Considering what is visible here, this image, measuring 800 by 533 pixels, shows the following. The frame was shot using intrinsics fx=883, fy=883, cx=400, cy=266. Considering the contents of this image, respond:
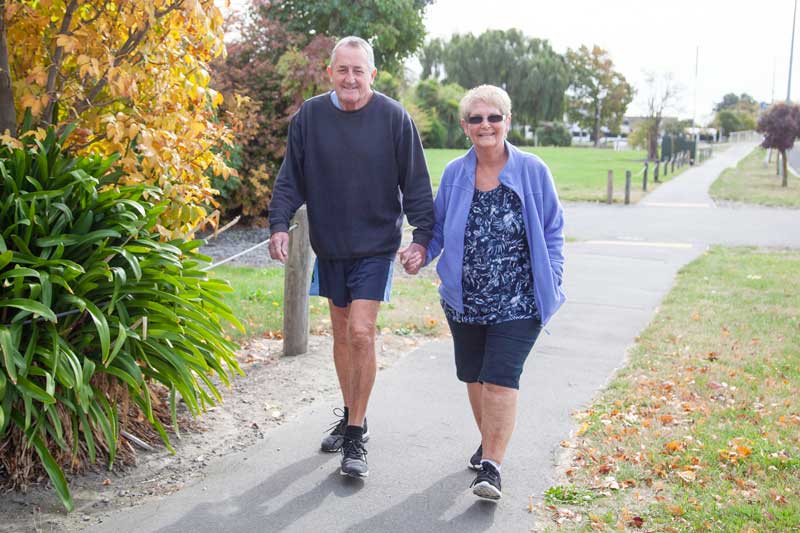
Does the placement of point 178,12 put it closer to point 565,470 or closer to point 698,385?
point 565,470

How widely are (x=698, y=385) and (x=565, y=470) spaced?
1901mm

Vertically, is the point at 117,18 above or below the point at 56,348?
above

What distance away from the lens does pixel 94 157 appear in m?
4.82

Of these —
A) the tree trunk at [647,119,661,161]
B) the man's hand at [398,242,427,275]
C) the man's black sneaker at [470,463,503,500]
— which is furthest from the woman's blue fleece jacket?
the tree trunk at [647,119,661,161]

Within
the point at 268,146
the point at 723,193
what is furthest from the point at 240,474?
the point at 723,193

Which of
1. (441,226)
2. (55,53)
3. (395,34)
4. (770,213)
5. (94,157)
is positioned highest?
(395,34)

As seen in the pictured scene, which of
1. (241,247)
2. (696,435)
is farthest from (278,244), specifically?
(241,247)

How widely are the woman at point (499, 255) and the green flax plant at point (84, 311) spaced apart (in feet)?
4.61

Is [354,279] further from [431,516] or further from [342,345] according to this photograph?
[431,516]

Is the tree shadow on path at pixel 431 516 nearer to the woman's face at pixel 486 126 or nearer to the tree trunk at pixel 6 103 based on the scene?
the woman's face at pixel 486 126

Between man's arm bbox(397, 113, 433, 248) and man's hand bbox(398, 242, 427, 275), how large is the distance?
0.15 feet

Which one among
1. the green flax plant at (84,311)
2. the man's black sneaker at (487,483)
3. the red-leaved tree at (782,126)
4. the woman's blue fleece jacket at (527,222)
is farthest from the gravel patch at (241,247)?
the red-leaved tree at (782,126)

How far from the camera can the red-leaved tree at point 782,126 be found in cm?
2790

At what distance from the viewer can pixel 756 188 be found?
2714cm
